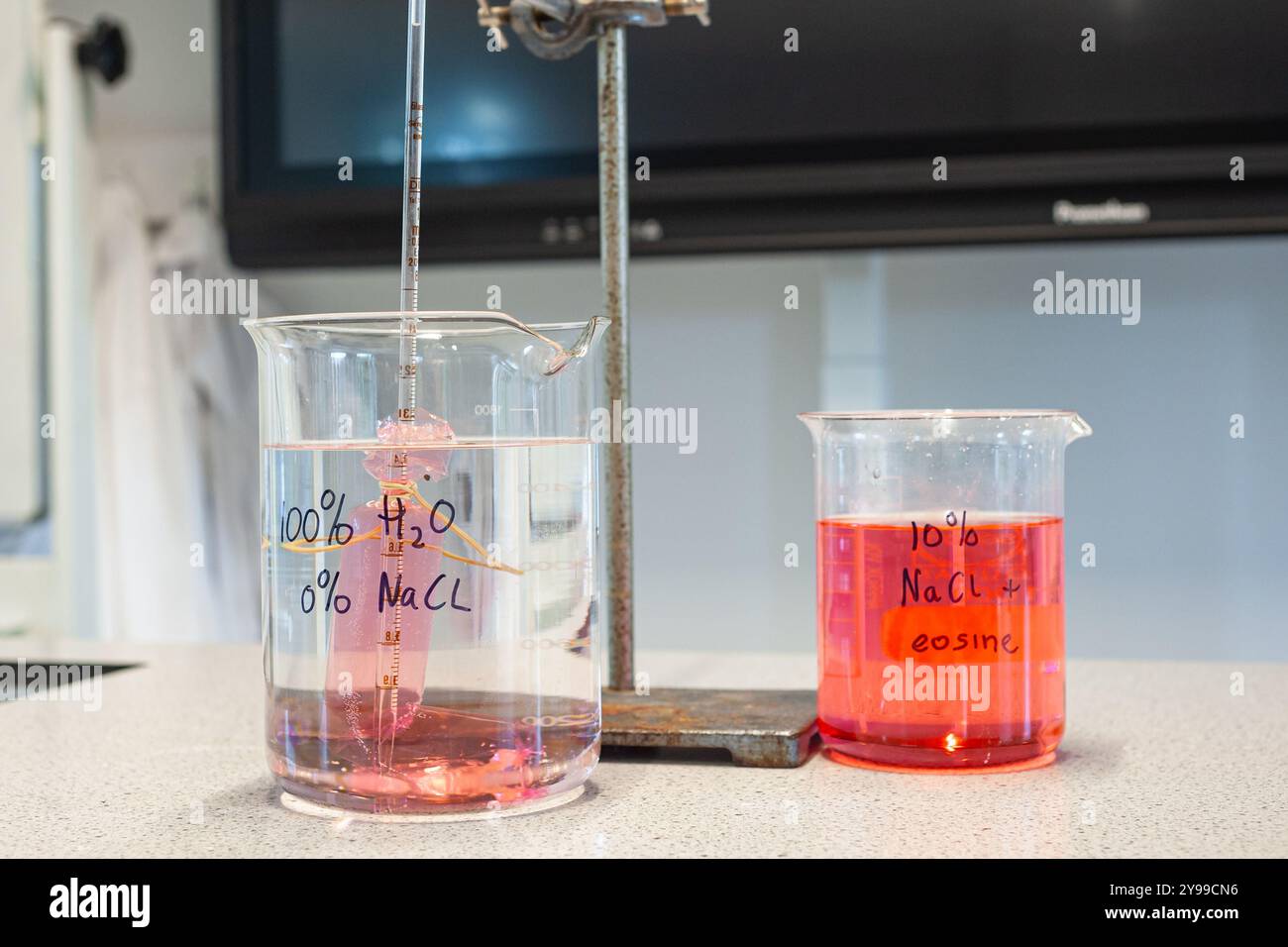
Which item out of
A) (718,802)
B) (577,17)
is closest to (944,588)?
(718,802)

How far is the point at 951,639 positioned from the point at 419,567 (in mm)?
221

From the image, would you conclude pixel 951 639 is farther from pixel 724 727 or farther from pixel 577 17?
pixel 577 17

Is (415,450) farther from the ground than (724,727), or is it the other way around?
(415,450)

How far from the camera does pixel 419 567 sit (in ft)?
1.64

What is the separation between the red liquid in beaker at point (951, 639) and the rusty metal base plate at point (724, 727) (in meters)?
0.03

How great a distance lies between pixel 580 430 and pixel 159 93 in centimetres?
171

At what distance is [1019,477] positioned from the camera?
0.59 metres

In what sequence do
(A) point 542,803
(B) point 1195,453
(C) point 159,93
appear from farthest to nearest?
(C) point 159,93 < (B) point 1195,453 < (A) point 542,803

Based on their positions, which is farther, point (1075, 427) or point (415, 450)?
point (1075, 427)

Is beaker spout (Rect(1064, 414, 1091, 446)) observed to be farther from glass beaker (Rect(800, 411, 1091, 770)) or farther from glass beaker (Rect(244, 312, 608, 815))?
glass beaker (Rect(244, 312, 608, 815))

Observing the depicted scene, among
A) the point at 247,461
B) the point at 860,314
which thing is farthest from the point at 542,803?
the point at 247,461

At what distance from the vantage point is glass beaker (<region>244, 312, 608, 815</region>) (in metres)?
0.50
